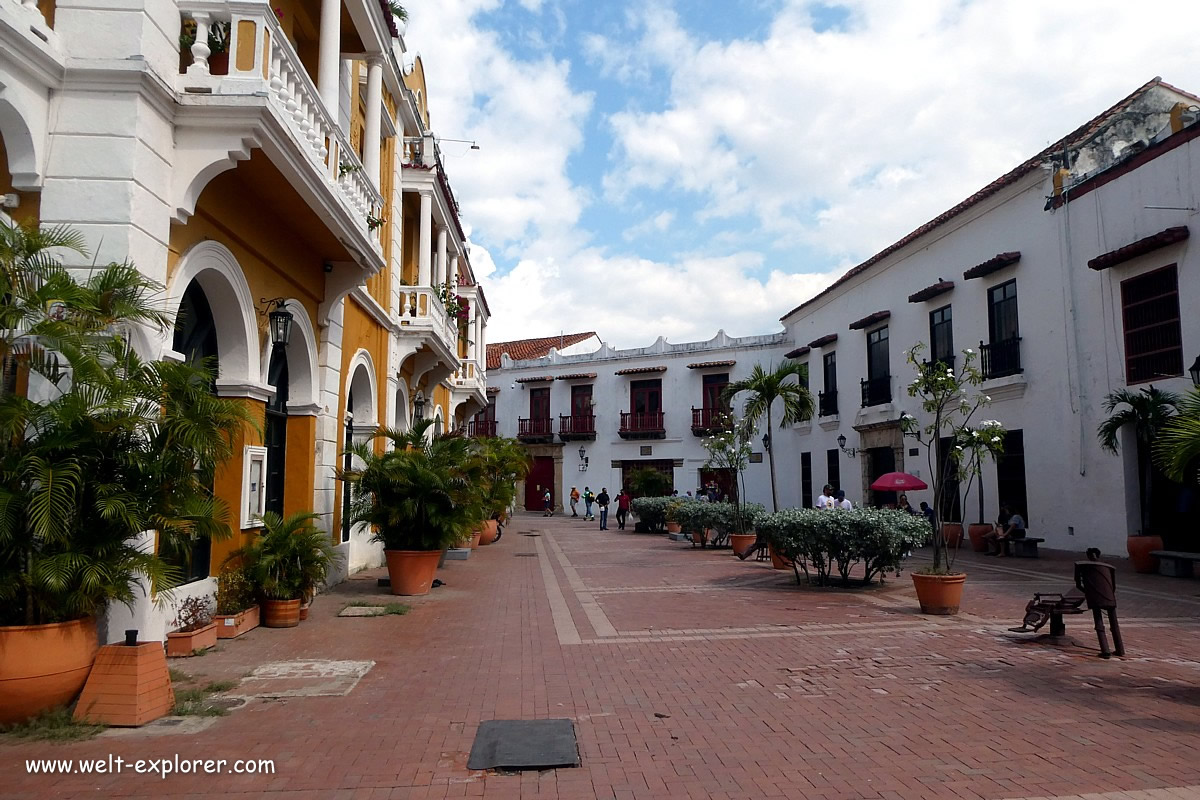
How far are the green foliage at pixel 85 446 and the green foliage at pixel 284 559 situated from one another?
302 centimetres

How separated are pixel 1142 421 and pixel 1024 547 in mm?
4165

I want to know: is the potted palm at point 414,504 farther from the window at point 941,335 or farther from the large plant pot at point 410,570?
the window at point 941,335

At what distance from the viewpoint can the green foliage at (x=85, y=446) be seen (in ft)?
15.5

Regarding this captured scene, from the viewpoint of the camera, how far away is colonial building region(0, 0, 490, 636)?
6051mm

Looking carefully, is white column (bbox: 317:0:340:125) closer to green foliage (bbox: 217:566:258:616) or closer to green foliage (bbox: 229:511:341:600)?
green foliage (bbox: 229:511:341:600)

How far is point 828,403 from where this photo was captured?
27.9m

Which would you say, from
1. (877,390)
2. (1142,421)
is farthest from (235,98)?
(877,390)

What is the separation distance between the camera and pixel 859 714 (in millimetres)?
5645

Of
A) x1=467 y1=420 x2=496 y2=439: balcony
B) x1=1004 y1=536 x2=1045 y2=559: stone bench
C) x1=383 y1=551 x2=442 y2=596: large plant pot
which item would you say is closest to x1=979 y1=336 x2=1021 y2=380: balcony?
x1=1004 y1=536 x2=1045 y2=559: stone bench

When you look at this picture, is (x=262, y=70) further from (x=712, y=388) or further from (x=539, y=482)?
(x=539, y=482)

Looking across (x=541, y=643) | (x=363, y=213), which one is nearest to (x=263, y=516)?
(x=541, y=643)

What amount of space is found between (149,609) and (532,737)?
3290mm

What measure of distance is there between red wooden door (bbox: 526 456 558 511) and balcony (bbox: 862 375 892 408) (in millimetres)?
17882

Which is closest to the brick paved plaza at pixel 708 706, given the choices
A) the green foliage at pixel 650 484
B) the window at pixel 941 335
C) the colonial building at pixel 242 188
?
the colonial building at pixel 242 188
